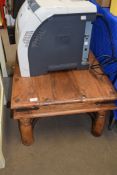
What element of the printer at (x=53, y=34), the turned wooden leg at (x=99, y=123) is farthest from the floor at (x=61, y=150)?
the printer at (x=53, y=34)

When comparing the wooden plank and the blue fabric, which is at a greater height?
the blue fabric

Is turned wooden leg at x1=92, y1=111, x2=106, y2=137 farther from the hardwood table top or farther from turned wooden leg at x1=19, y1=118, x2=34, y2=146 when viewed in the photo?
turned wooden leg at x1=19, y1=118, x2=34, y2=146

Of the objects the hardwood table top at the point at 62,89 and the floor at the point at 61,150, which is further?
the floor at the point at 61,150

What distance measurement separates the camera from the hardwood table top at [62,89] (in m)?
0.98

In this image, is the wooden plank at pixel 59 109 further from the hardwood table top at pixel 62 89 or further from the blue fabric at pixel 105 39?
the blue fabric at pixel 105 39

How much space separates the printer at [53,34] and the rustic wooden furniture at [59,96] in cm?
6

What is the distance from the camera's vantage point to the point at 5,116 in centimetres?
139

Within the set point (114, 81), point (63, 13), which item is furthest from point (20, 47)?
point (114, 81)

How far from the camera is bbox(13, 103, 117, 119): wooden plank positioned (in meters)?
1.01

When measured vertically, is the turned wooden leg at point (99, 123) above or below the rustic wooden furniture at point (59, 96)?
below

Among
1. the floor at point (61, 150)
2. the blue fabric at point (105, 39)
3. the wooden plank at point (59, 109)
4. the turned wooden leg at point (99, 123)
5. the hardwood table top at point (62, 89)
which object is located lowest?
the floor at point (61, 150)

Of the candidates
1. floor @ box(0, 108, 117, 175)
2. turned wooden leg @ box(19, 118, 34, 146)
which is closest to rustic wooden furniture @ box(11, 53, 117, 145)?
turned wooden leg @ box(19, 118, 34, 146)

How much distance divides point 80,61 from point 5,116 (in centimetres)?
68

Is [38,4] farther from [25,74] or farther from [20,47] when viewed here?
[25,74]
